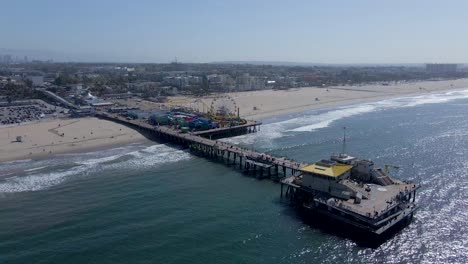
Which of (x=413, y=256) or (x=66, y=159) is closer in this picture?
(x=413, y=256)

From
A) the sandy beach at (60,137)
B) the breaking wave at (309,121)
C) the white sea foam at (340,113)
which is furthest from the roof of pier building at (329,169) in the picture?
the sandy beach at (60,137)

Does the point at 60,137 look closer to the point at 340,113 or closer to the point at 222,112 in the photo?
the point at 222,112

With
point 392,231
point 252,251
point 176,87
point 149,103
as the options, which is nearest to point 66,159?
point 252,251

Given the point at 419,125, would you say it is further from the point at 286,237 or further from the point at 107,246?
the point at 107,246

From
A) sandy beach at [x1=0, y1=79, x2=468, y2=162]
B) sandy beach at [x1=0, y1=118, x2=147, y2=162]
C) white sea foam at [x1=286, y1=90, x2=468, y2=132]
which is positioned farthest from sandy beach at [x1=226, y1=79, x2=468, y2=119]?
sandy beach at [x1=0, y1=118, x2=147, y2=162]

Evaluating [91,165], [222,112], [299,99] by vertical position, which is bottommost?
[91,165]

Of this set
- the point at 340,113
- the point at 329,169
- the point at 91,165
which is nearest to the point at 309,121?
the point at 340,113
